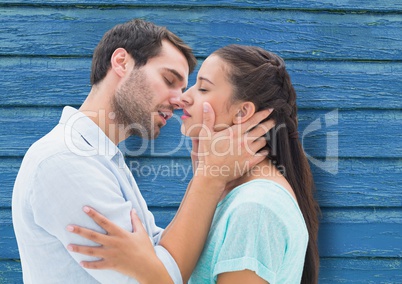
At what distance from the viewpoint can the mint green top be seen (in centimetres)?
144

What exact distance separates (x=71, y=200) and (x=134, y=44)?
0.87 meters

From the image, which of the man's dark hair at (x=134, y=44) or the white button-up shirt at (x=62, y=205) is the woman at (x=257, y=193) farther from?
the man's dark hair at (x=134, y=44)

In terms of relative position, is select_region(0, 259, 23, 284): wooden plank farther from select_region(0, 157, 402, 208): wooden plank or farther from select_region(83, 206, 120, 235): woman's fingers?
select_region(83, 206, 120, 235): woman's fingers

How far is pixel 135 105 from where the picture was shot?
6.61 feet

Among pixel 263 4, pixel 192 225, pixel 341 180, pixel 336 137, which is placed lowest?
pixel 341 180

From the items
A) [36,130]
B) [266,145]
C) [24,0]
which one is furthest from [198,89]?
[24,0]

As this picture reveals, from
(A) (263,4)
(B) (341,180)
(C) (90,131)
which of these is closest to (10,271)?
(C) (90,131)

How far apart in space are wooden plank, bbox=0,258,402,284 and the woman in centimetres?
85

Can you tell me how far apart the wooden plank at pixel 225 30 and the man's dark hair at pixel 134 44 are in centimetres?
37

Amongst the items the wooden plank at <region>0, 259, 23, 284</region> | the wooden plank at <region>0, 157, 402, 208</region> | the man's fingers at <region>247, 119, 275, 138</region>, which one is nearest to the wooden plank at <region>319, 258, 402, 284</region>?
the wooden plank at <region>0, 157, 402, 208</region>

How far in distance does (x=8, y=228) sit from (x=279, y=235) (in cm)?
163

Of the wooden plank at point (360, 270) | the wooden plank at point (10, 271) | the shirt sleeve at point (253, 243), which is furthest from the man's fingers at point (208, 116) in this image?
the wooden plank at point (10, 271)

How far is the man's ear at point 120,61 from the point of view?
6.75 ft

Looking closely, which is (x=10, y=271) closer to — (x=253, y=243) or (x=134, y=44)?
(x=134, y=44)
